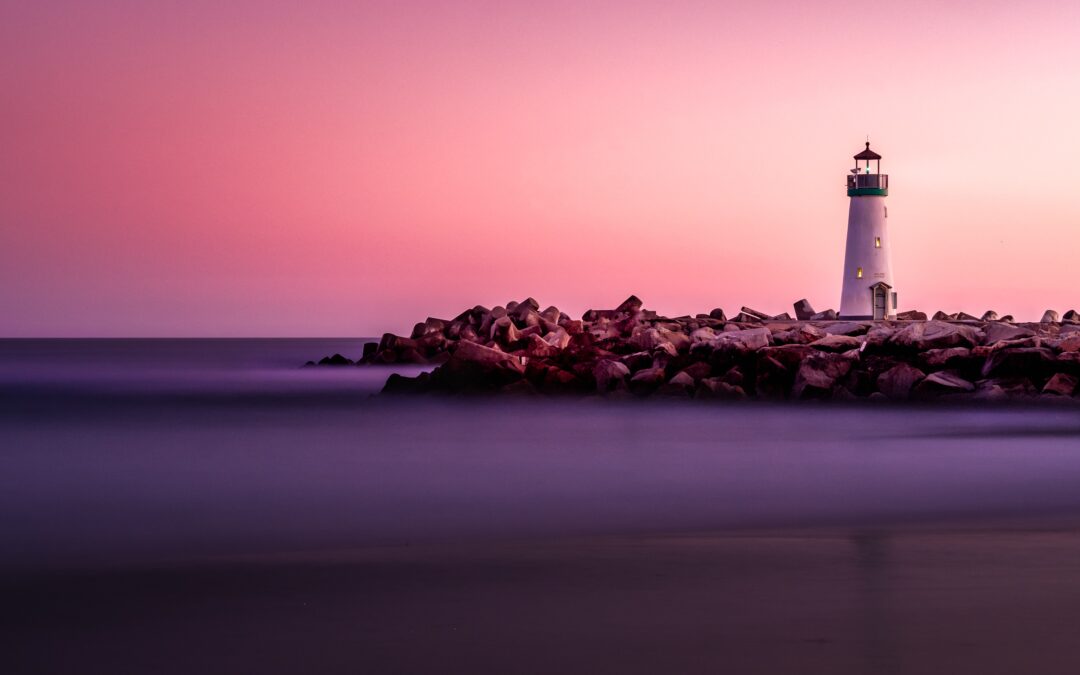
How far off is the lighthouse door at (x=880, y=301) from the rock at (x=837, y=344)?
9.52 meters

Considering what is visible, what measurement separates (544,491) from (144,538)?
3.20 meters

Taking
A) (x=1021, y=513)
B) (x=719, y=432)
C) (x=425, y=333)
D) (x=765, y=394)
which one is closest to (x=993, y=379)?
(x=765, y=394)

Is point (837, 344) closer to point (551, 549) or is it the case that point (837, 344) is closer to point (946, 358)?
point (946, 358)

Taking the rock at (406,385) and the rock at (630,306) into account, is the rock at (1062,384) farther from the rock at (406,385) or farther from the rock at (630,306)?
the rock at (630,306)

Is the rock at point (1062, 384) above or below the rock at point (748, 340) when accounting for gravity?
below

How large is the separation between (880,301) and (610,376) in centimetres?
1161

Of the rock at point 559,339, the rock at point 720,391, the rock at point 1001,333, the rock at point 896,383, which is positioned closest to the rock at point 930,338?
the rock at point 1001,333

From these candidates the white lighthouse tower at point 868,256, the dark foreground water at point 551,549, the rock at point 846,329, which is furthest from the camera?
the white lighthouse tower at point 868,256

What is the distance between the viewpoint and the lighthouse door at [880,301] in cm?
2733

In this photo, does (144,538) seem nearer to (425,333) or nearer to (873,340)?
(873,340)

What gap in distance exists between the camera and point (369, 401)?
19.7m

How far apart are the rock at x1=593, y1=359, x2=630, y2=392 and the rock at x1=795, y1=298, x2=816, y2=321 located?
45.2ft

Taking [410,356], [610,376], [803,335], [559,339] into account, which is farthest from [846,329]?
[410,356]

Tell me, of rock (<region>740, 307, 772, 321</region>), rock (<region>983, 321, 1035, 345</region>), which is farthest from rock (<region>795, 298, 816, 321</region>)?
rock (<region>983, 321, 1035, 345</region>)
